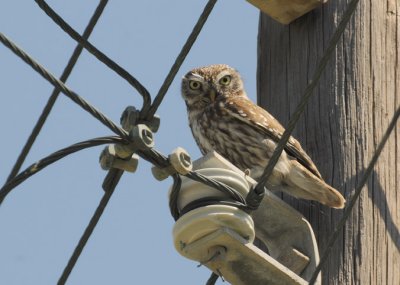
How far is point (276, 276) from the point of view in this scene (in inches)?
174

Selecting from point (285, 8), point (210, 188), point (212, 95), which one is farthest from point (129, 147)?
point (212, 95)

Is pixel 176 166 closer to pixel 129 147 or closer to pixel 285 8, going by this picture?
pixel 129 147

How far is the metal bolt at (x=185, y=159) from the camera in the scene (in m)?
3.96

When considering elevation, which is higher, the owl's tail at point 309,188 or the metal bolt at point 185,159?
the owl's tail at point 309,188

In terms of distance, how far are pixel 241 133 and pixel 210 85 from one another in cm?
108

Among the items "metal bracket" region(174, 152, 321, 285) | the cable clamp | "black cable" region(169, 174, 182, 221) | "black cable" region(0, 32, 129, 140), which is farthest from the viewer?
"metal bracket" region(174, 152, 321, 285)

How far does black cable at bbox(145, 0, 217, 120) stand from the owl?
1.41 m

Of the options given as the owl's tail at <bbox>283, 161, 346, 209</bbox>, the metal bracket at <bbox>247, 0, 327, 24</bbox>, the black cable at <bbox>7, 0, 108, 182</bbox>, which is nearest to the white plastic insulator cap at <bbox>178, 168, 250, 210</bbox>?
the black cable at <bbox>7, 0, 108, 182</bbox>

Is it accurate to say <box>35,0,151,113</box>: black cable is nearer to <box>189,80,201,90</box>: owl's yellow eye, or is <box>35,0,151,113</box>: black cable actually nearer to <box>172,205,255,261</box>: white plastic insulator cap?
<box>172,205,255,261</box>: white plastic insulator cap

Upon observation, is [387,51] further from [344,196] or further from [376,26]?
[344,196]

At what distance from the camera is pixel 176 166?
393 centimetres

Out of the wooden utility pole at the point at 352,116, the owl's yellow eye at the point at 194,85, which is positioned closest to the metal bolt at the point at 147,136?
the wooden utility pole at the point at 352,116

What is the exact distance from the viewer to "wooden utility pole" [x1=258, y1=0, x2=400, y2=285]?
496 cm

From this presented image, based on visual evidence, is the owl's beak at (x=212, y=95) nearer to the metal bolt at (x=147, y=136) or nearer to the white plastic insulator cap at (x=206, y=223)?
the white plastic insulator cap at (x=206, y=223)
